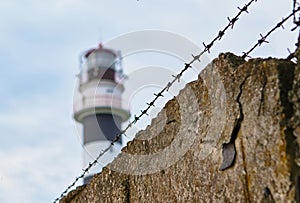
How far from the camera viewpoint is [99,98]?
85.0ft

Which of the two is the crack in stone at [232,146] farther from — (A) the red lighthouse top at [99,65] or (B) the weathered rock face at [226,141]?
(A) the red lighthouse top at [99,65]

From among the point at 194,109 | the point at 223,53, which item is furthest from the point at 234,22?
the point at 194,109

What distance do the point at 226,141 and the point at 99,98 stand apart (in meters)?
23.2

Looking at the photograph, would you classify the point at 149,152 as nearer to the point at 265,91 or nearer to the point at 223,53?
the point at 223,53

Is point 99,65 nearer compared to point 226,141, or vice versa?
point 226,141

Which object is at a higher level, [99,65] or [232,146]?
[99,65]

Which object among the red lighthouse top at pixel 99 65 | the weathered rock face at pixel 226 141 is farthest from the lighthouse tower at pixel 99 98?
the weathered rock face at pixel 226 141

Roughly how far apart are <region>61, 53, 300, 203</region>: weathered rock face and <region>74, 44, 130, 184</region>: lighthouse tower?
20964 mm

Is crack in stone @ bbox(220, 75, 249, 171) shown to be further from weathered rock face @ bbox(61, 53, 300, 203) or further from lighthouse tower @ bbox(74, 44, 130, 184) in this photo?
lighthouse tower @ bbox(74, 44, 130, 184)

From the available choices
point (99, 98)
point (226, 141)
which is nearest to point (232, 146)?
point (226, 141)

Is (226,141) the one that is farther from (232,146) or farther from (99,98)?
(99,98)

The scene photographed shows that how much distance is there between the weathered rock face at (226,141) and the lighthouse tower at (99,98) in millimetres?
20964

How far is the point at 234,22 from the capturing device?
9.98 ft

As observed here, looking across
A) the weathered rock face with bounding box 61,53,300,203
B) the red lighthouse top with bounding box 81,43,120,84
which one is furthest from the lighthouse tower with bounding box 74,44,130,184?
the weathered rock face with bounding box 61,53,300,203
